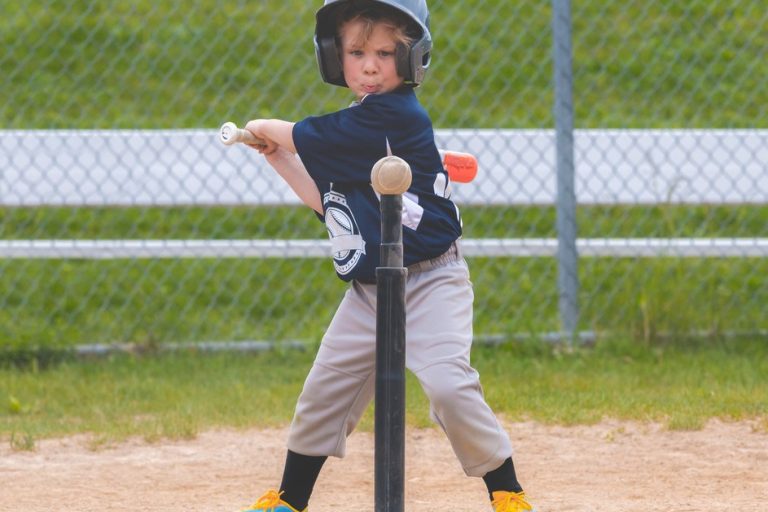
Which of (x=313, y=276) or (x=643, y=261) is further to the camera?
(x=313, y=276)

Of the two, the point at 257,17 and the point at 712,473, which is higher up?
the point at 257,17

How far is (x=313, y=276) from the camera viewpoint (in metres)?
7.03

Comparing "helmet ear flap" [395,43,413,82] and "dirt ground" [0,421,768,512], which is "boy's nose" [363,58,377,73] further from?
"dirt ground" [0,421,768,512]

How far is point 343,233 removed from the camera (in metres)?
3.26

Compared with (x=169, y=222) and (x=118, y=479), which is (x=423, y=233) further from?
(x=169, y=222)

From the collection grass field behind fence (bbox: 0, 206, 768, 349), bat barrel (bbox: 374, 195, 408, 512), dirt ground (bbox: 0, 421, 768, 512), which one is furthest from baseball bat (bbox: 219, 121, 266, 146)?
grass field behind fence (bbox: 0, 206, 768, 349)

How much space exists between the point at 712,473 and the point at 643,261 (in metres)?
2.32

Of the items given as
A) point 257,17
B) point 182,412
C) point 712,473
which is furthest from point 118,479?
point 257,17

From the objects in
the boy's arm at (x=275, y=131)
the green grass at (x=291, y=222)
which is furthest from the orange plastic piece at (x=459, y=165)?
the green grass at (x=291, y=222)

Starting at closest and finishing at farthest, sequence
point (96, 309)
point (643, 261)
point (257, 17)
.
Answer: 1. point (643, 261)
2. point (96, 309)
3. point (257, 17)

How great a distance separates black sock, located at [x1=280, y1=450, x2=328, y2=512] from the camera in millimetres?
3447

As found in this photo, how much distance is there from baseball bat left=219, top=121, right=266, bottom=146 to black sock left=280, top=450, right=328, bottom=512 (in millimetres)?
849

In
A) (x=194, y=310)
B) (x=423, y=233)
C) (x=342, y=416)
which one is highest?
(x=423, y=233)

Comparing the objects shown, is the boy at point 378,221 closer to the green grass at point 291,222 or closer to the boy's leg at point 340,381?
the boy's leg at point 340,381
